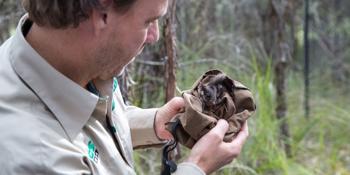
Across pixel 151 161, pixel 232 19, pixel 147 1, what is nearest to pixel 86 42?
pixel 147 1

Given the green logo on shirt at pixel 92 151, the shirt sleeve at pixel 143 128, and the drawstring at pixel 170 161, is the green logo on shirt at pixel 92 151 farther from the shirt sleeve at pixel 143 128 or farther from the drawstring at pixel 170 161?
the shirt sleeve at pixel 143 128

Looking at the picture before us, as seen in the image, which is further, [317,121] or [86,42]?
[317,121]

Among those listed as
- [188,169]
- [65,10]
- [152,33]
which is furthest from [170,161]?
[65,10]

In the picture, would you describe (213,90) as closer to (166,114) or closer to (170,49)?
(166,114)

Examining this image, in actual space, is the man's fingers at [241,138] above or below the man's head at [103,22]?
below

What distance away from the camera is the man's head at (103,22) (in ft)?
4.02

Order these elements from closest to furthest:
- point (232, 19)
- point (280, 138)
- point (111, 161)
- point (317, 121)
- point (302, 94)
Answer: point (111, 161) → point (280, 138) → point (317, 121) → point (302, 94) → point (232, 19)

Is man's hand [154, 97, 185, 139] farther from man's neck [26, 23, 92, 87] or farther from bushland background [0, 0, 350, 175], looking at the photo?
bushland background [0, 0, 350, 175]

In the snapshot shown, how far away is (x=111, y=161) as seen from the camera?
1392 mm

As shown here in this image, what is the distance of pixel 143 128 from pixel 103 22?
1.80ft

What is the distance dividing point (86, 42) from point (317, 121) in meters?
2.65

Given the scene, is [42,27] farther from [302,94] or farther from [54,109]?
[302,94]

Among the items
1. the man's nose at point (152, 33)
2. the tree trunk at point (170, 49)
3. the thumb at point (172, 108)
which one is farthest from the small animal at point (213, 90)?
the tree trunk at point (170, 49)

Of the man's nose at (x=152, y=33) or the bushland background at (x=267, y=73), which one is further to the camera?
the bushland background at (x=267, y=73)
